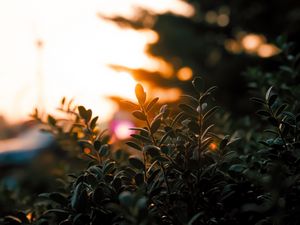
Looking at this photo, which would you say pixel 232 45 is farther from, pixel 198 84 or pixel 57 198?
pixel 57 198

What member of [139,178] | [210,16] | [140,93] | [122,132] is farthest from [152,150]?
[210,16]

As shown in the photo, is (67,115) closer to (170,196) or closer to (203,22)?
(170,196)

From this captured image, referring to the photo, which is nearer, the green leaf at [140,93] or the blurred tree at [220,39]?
the green leaf at [140,93]

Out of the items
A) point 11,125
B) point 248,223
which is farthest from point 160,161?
point 11,125

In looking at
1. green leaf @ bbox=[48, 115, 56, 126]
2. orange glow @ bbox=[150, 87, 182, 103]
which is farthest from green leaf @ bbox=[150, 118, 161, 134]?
orange glow @ bbox=[150, 87, 182, 103]

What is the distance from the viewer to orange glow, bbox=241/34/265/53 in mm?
12675

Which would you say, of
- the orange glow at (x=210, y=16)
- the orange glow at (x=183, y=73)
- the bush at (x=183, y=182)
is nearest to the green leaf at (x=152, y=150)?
the bush at (x=183, y=182)

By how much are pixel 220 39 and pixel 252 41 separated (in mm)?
896

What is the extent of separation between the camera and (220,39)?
1329cm

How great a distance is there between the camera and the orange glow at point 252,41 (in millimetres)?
12675

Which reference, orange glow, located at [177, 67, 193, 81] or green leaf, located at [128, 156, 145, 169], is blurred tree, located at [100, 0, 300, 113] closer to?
orange glow, located at [177, 67, 193, 81]

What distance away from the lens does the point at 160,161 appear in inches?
55.2

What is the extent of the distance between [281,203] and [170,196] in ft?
1.14

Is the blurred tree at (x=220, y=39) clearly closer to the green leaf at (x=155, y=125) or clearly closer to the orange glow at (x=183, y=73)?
the orange glow at (x=183, y=73)
